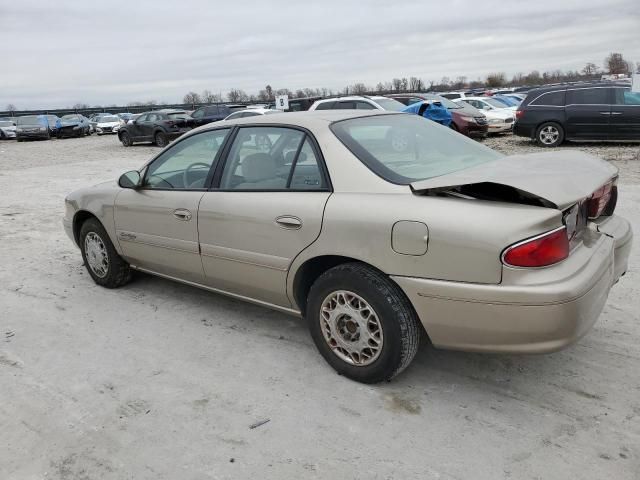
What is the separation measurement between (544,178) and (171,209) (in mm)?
2542

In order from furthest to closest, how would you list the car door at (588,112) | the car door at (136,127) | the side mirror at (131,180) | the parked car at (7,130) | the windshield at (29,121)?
the parked car at (7,130) → the windshield at (29,121) → the car door at (136,127) → the car door at (588,112) → the side mirror at (131,180)

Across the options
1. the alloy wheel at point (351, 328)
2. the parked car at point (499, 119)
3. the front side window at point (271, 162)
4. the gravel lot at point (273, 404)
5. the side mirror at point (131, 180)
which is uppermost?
the front side window at point (271, 162)

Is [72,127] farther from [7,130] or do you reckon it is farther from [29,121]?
[7,130]

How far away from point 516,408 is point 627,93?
42.9ft

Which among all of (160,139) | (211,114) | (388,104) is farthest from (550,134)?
(211,114)

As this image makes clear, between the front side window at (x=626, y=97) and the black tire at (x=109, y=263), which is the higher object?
the front side window at (x=626, y=97)

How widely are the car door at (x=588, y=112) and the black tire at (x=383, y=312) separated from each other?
499 inches

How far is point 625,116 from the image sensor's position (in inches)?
513

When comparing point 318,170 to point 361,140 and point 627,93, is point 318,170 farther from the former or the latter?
point 627,93

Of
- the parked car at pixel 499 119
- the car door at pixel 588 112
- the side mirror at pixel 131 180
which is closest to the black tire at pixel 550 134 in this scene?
the car door at pixel 588 112

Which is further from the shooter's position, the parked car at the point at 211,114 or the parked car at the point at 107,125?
the parked car at the point at 107,125

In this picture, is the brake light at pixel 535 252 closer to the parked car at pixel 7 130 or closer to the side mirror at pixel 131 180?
the side mirror at pixel 131 180

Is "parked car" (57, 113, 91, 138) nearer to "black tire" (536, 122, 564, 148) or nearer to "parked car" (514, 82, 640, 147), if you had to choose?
"parked car" (514, 82, 640, 147)

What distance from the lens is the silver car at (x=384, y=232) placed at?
2477 mm
